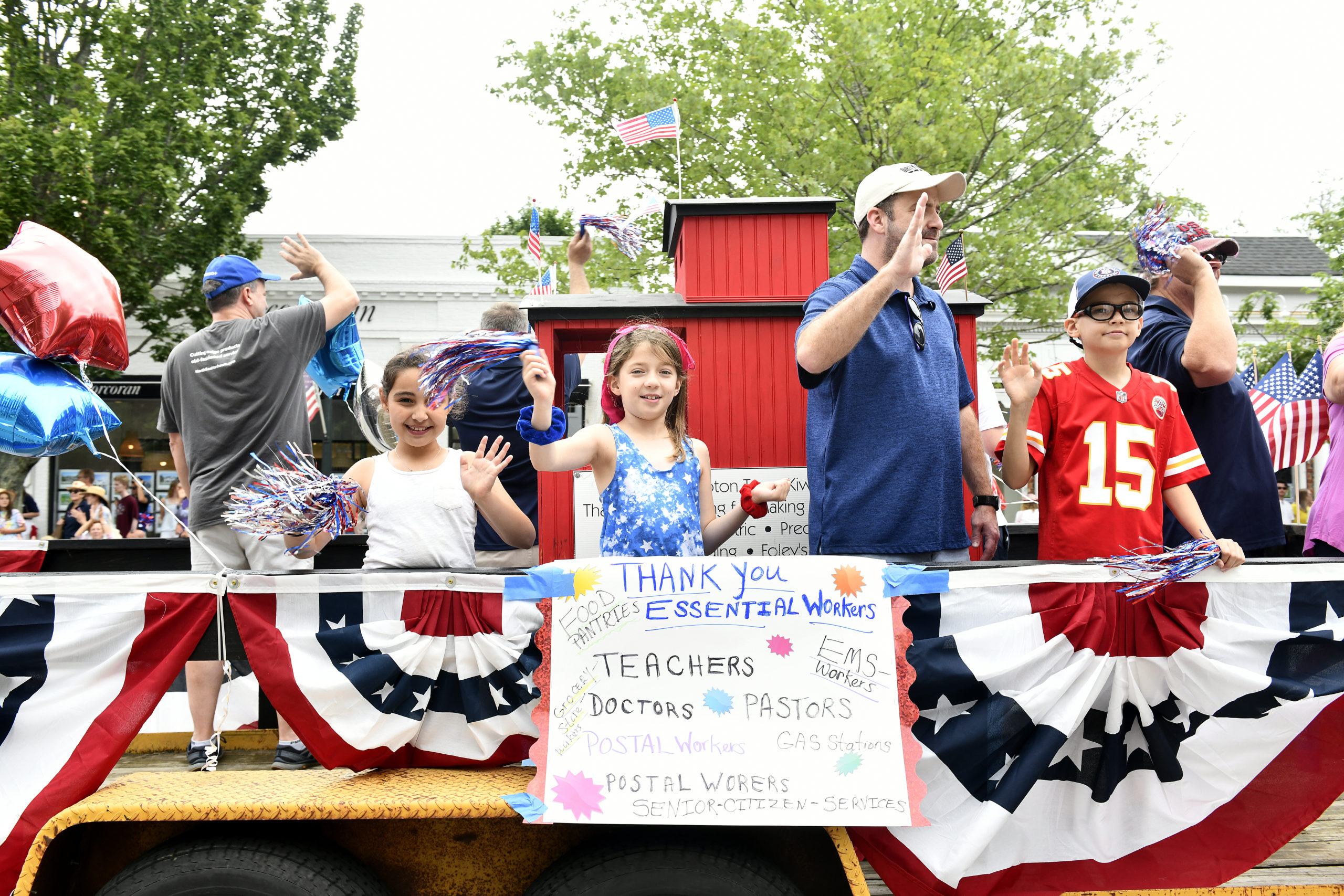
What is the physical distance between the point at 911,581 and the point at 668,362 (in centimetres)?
109

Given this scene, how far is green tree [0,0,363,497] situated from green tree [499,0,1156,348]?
21.0ft

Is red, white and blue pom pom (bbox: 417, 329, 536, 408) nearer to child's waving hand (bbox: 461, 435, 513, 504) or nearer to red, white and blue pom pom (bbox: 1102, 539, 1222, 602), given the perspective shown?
child's waving hand (bbox: 461, 435, 513, 504)

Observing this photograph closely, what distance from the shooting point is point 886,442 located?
284 cm

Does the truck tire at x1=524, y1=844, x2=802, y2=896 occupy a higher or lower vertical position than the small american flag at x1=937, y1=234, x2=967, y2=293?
lower

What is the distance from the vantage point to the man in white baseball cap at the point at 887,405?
9.09 feet

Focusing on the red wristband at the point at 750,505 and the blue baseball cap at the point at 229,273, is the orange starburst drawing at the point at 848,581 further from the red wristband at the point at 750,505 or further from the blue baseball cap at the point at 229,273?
the blue baseball cap at the point at 229,273

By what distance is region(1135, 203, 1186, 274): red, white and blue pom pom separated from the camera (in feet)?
10.4

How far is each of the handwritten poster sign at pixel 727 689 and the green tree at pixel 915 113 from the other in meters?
11.8

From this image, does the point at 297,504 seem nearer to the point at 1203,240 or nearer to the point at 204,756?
the point at 204,756

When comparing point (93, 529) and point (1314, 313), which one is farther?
point (1314, 313)

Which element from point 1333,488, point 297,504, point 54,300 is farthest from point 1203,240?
point 54,300

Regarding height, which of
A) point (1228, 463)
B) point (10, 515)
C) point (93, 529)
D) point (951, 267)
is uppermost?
point (951, 267)

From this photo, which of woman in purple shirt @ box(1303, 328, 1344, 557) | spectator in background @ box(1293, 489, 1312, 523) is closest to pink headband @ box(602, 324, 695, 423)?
woman in purple shirt @ box(1303, 328, 1344, 557)

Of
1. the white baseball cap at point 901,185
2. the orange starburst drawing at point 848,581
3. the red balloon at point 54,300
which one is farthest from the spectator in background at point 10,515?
the orange starburst drawing at point 848,581
